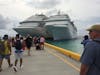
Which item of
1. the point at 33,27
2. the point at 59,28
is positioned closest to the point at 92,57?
the point at 59,28

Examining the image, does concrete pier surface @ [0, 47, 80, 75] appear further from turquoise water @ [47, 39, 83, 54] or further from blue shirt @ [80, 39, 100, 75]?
turquoise water @ [47, 39, 83, 54]

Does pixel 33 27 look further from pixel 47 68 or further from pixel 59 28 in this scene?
pixel 47 68

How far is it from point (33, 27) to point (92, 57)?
85.2 metres

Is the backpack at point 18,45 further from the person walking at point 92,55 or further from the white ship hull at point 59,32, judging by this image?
the white ship hull at point 59,32

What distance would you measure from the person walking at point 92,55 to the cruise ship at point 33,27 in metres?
83.8

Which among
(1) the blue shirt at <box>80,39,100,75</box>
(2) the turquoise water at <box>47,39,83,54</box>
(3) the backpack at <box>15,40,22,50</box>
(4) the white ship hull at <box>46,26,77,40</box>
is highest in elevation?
(1) the blue shirt at <box>80,39,100,75</box>

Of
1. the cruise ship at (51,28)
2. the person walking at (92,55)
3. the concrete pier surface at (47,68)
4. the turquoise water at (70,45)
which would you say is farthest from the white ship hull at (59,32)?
the person walking at (92,55)

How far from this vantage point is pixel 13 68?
13.9 metres

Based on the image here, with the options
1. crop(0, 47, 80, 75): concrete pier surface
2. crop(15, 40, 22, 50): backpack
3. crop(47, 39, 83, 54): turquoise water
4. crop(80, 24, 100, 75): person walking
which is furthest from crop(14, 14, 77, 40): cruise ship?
crop(80, 24, 100, 75): person walking

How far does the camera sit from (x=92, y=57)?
412 centimetres

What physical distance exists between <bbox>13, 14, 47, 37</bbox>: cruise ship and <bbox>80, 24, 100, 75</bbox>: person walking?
8382 cm

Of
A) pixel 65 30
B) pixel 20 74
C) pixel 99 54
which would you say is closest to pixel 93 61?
pixel 99 54

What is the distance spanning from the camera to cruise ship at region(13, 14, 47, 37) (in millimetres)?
89125

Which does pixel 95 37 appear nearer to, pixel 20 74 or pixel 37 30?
→ pixel 20 74
